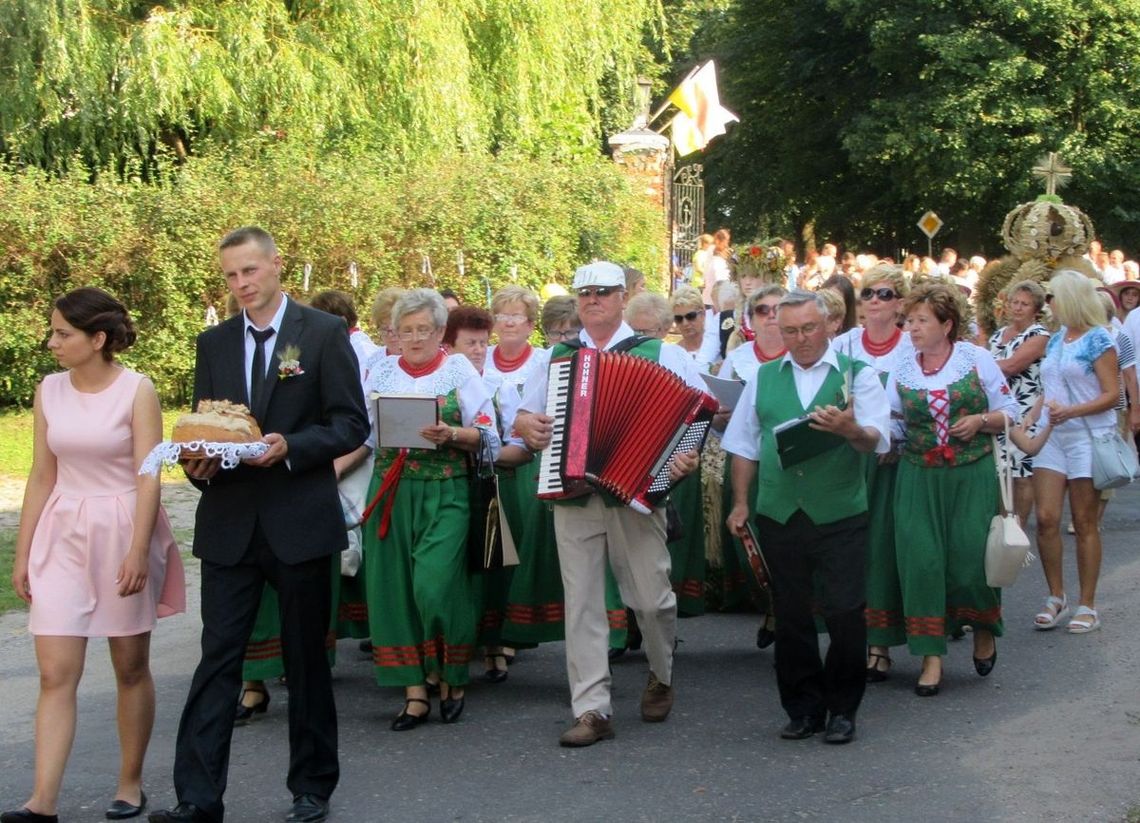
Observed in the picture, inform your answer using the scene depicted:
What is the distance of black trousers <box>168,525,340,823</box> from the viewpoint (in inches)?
218

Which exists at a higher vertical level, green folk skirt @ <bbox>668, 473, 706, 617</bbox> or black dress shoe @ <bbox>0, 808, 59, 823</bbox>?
green folk skirt @ <bbox>668, 473, 706, 617</bbox>

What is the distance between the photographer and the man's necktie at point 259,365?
18.7ft

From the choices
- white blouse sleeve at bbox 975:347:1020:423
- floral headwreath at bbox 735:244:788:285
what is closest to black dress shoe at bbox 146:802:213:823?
white blouse sleeve at bbox 975:347:1020:423

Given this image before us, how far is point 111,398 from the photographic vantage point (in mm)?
5766

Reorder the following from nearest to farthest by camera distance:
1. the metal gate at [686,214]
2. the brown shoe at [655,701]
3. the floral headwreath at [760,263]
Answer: the brown shoe at [655,701]
the floral headwreath at [760,263]
the metal gate at [686,214]

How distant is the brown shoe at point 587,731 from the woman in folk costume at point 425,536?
0.69m

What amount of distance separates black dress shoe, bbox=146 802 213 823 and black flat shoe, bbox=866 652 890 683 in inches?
148

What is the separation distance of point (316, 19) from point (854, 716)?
52.4ft

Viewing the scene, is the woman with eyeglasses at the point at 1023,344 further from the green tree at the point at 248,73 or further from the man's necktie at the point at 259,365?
the green tree at the point at 248,73

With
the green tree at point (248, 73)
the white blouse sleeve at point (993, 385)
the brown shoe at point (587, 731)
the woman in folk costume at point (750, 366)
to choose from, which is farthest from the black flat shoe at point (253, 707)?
the green tree at point (248, 73)

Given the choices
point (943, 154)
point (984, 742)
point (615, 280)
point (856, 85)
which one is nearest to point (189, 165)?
point (615, 280)

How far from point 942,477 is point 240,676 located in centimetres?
366

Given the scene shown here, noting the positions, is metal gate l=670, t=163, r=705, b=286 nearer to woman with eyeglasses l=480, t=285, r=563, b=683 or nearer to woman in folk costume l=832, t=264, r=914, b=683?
woman in folk costume l=832, t=264, r=914, b=683

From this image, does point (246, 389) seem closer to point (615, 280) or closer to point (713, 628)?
point (615, 280)
